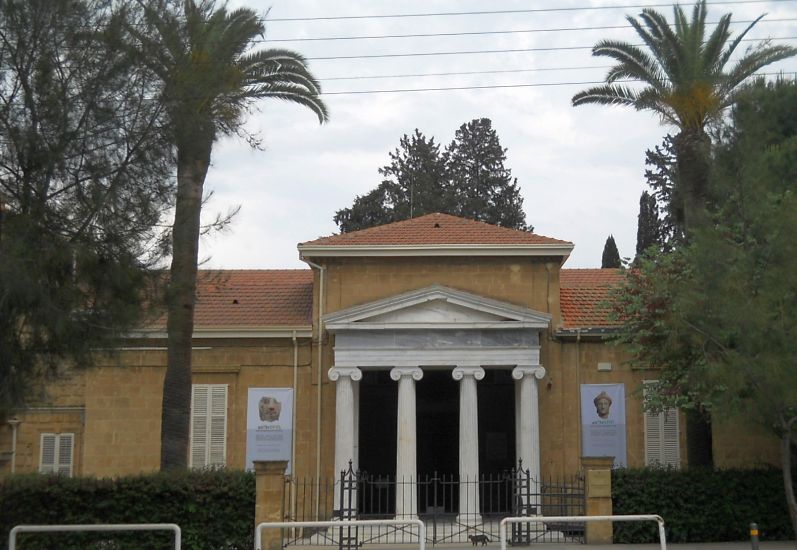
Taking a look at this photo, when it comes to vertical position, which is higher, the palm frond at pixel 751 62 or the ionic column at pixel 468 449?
the palm frond at pixel 751 62

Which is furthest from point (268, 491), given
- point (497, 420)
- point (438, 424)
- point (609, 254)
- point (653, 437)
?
point (609, 254)

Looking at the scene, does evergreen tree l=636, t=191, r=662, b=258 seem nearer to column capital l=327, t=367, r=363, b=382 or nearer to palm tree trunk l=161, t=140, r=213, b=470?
column capital l=327, t=367, r=363, b=382

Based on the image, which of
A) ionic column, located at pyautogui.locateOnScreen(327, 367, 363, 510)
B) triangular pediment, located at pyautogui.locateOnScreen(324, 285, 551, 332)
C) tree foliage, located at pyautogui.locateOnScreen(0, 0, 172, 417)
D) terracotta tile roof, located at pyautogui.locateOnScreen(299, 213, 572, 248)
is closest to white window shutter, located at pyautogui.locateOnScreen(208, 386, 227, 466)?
ionic column, located at pyautogui.locateOnScreen(327, 367, 363, 510)

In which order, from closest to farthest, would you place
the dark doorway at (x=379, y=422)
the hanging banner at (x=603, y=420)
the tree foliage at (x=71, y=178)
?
the tree foliage at (x=71, y=178) → the hanging banner at (x=603, y=420) → the dark doorway at (x=379, y=422)

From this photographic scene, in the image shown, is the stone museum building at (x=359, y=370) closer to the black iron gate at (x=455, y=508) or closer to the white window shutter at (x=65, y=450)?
the white window shutter at (x=65, y=450)

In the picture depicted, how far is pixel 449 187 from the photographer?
49.7 m

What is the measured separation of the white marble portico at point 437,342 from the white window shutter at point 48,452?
281 inches

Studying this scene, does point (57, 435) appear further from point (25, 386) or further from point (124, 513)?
point (25, 386)

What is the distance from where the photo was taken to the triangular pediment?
22.5 metres

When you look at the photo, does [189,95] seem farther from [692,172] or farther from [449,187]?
[449,187]

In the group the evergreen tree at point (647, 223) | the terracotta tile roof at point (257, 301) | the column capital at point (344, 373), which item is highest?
the evergreen tree at point (647, 223)

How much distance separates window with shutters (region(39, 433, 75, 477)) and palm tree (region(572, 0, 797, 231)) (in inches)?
585

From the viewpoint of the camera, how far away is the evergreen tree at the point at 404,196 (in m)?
47.9

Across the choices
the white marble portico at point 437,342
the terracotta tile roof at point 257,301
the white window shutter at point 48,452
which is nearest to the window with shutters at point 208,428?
the terracotta tile roof at point 257,301
